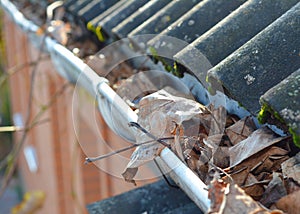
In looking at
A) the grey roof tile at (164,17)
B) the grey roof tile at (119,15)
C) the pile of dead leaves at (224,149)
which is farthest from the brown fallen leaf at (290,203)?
the grey roof tile at (119,15)

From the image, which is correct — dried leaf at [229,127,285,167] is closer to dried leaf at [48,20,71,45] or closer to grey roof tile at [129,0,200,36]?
grey roof tile at [129,0,200,36]

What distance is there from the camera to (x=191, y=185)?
46.1 inches

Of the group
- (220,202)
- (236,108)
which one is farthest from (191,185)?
(236,108)

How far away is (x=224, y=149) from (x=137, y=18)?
3.61ft

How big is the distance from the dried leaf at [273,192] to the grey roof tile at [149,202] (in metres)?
0.50

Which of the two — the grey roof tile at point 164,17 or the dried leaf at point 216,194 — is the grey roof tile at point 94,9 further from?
the dried leaf at point 216,194

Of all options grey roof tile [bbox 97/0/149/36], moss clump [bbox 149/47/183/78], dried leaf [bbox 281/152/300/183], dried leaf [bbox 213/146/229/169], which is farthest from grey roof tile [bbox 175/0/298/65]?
grey roof tile [bbox 97/0/149/36]

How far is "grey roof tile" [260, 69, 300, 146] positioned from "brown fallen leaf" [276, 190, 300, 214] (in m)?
0.12

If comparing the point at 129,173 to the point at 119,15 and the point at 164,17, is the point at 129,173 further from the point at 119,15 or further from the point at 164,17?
the point at 119,15

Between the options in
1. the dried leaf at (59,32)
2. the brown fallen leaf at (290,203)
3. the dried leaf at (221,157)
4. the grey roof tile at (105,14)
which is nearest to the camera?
the brown fallen leaf at (290,203)

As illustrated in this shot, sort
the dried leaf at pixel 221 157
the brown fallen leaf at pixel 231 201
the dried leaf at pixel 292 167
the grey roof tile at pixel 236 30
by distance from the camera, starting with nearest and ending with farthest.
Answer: the brown fallen leaf at pixel 231 201 < the dried leaf at pixel 292 167 < the dried leaf at pixel 221 157 < the grey roof tile at pixel 236 30

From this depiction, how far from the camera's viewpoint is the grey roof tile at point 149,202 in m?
1.71

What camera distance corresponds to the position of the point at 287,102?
47.8 inches

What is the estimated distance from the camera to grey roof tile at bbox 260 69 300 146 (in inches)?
46.3
